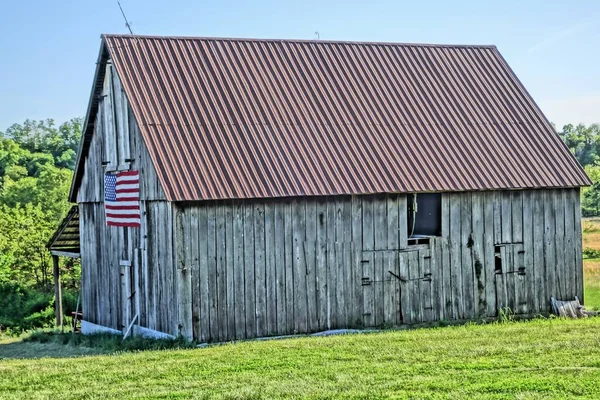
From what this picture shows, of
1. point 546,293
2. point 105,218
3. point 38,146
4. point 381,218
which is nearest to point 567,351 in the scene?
point 381,218

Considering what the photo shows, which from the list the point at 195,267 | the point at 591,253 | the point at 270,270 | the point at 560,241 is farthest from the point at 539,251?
the point at 591,253

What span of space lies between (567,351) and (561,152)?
36.3ft

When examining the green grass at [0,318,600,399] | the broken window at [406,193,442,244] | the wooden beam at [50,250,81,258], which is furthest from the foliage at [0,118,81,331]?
the green grass at [0,318,600,399]

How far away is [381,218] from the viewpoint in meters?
24.5

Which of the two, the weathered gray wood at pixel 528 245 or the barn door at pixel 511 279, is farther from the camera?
the weathered gray wood at pixel 528 245

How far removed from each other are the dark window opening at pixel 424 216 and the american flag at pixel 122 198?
6.39m

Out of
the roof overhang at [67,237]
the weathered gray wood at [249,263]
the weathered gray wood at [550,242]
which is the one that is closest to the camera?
the weathered gray wood at [249,263]

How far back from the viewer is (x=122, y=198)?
25.0 m

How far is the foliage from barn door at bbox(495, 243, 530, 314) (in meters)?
17.5

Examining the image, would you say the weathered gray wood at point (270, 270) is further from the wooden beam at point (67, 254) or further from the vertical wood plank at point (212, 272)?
the wooden beam at point (67, 254)

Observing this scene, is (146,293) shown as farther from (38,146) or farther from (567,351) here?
(38,146)

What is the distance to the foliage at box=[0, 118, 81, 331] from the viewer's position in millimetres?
39312

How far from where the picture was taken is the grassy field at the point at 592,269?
107 feet

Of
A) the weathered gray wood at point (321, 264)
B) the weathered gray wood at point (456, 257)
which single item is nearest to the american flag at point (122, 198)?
the weathered gray wood at point (321, 264)
